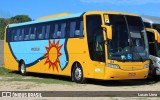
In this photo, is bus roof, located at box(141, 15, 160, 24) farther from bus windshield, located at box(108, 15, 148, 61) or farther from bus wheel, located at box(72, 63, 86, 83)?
bus wheel, located at box(72, 63, 86, 83)

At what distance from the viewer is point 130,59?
17.1 metres

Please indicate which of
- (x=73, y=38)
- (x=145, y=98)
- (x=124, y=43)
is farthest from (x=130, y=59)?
(x=145, y=98)

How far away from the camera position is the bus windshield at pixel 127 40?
1688cm

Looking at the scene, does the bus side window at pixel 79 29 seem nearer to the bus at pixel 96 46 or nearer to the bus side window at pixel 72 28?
the bus at pixel 96 46

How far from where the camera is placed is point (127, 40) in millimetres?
17172

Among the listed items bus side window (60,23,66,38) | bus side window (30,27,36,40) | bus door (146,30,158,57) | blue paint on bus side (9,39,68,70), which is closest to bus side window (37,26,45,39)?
blue paint on bus side (9,39,68,70)

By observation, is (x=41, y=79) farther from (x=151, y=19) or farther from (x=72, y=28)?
(x=151, y=19)

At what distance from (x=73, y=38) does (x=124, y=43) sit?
9.48 feet

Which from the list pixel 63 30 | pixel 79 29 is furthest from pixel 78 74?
pixel 63 30

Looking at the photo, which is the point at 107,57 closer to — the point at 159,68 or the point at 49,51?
the point at 159,68

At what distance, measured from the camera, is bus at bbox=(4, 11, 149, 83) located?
55.3ft

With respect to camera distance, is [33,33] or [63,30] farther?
[33,33]

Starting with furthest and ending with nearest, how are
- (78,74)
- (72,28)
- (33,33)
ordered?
(33,33), (72,28), (78,74)

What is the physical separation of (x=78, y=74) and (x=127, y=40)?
2.97 metres
